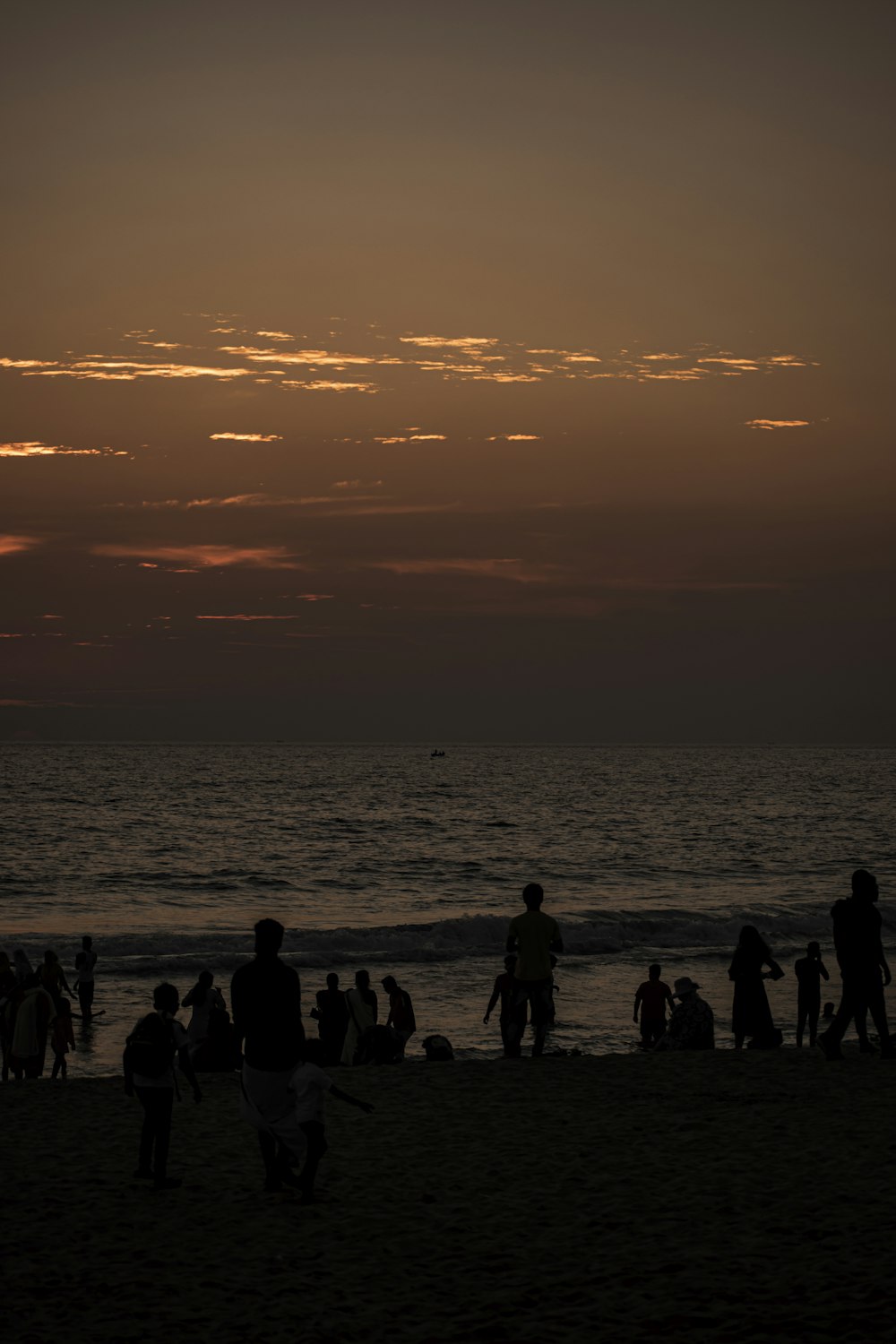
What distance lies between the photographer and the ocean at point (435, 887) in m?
29.5

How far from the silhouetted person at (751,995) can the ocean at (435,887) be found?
4.70 meters

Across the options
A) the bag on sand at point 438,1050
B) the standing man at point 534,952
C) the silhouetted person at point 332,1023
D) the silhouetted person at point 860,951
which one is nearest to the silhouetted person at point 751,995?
the silhouetted person at point 860,951

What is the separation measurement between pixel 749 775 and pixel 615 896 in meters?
130

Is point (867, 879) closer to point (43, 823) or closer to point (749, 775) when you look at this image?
point (43, 823)

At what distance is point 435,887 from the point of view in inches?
2104

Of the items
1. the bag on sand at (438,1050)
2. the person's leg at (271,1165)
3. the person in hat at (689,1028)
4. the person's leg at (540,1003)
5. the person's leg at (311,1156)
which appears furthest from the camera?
the bag on sand at (438,1050)

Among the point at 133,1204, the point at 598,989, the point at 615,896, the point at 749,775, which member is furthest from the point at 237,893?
the point at 749,775

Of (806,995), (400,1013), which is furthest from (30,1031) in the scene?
(806,995)

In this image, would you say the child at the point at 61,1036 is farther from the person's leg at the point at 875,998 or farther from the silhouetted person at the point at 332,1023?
the person's leg at the point at 875,998

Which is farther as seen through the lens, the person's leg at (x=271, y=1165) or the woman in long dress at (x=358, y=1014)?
the woman in long dress at (x=358, y=1014)

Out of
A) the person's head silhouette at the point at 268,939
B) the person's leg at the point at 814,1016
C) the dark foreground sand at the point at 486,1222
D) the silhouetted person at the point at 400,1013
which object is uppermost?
the person's head silhouette at the point at 268,939

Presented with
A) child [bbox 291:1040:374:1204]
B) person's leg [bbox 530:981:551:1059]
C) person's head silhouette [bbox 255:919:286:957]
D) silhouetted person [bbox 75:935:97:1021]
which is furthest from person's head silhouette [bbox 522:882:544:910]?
silhouetted person [bbox 75:935:97:1021]

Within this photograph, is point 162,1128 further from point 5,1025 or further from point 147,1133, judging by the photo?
point 5,1025

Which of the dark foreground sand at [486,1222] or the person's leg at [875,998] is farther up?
the person's leg at [875,998]
